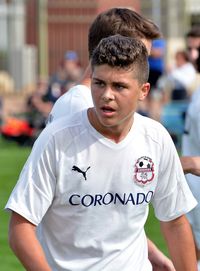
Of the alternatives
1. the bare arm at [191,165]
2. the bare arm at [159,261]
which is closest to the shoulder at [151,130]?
the bare arm at [191,165]

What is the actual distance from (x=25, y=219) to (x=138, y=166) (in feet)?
1.82

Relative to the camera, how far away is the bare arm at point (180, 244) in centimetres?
495

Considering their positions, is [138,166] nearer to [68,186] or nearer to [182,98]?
[68,186]

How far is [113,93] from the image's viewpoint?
4.45 metres

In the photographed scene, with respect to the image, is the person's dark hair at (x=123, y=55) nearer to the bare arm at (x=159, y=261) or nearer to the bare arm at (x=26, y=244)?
the bare arm at (x=26, y=244)

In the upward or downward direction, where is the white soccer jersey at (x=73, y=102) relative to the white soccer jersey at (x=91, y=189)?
upward

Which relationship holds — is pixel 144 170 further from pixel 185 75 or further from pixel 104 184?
pixel 185 75

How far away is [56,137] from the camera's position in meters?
4.62

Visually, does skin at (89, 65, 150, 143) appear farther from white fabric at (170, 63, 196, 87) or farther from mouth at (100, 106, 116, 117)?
white fabric at (170, 63, 196, 87)

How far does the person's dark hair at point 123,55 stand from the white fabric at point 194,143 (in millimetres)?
2488

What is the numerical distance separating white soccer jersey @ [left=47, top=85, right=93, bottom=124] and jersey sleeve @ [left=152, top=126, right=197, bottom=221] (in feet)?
1.73

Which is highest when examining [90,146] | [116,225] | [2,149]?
[90,146]

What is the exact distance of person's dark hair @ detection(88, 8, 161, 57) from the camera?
5234mm

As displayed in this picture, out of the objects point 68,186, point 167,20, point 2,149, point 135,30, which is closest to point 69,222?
point 68,186
